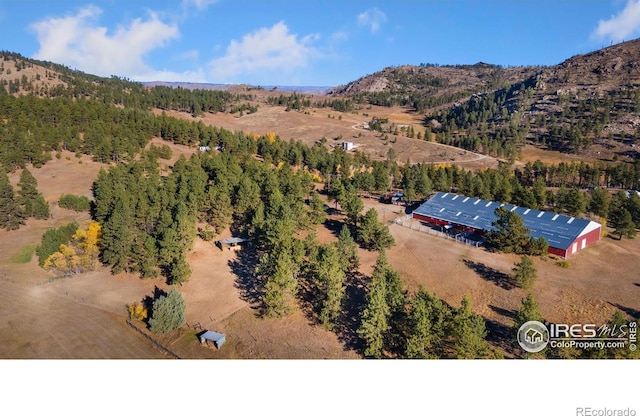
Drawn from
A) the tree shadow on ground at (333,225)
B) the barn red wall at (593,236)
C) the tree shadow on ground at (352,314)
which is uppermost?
the barn red wall at (593,236)

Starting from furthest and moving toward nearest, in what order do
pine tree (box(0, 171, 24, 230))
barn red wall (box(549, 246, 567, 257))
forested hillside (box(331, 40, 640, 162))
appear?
1. forested hillside (box(331, 40, 640, 162))
2. pine tree (box(0, 171, 24, 230))
3. barn red wall (box(549, 246, 567, 257))

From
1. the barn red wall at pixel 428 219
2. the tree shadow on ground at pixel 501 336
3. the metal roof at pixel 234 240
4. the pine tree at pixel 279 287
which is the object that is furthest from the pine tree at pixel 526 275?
the metal roof at pixel 234 240

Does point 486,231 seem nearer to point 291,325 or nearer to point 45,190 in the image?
point 291,325

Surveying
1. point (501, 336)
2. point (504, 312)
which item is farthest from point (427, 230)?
point (501, 336)

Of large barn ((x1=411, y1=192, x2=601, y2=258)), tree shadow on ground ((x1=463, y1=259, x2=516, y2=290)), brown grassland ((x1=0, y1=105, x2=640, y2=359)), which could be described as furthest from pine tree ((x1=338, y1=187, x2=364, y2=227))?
tree shadow on ground ((x1=463, y1=259, x2=516, y2=290))

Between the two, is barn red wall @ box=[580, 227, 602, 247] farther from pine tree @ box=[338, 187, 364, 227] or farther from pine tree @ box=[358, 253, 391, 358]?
pine tree @ box=[358, 253, 391, 358]

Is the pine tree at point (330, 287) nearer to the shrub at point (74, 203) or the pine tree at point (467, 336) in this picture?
the pine tree at point (467, 336)

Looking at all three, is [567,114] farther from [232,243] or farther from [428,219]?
[232,243]
